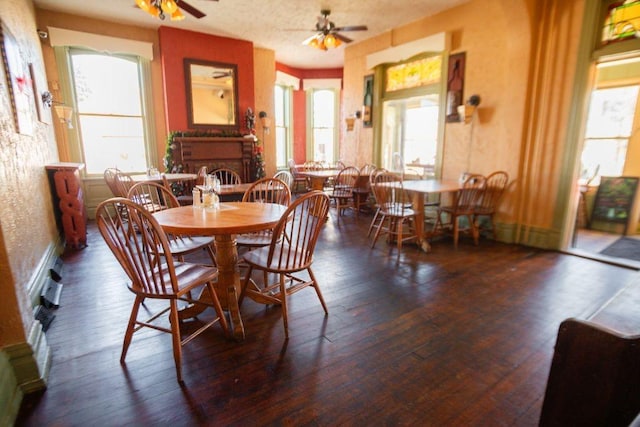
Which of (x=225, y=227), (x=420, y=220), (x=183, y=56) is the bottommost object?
(x=420, y=220)

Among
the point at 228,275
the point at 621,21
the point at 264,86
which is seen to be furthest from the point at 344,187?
the point at 621,21

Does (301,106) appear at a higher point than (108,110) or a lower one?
higher

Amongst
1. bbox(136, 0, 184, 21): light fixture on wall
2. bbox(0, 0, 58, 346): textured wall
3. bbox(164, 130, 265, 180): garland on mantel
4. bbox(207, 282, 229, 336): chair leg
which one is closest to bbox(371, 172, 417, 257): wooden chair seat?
bbox(207, 282, 229, 336): chair leg

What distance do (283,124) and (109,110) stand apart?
3650 millimetres

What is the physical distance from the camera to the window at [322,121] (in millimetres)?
8258

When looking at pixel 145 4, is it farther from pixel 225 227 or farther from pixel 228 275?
pixel 228 275

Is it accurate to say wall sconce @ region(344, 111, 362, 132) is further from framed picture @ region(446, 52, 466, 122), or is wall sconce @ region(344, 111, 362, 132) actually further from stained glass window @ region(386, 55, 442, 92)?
framed picture @ region(446, 52, 466, 122)

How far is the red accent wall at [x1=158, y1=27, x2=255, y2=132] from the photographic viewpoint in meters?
5.45

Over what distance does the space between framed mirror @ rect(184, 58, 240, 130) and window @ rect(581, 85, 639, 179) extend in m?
5.84

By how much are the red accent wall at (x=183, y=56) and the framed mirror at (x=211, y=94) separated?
83 millimetres

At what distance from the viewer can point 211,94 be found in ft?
19.5

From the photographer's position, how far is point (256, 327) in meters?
2.16

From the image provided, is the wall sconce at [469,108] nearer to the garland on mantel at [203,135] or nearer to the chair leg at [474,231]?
the chair leg at [474,231]

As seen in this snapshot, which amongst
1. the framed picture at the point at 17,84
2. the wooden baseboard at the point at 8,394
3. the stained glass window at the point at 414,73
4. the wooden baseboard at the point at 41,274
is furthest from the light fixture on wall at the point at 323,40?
the wooden baseboard at the point at 8,394
